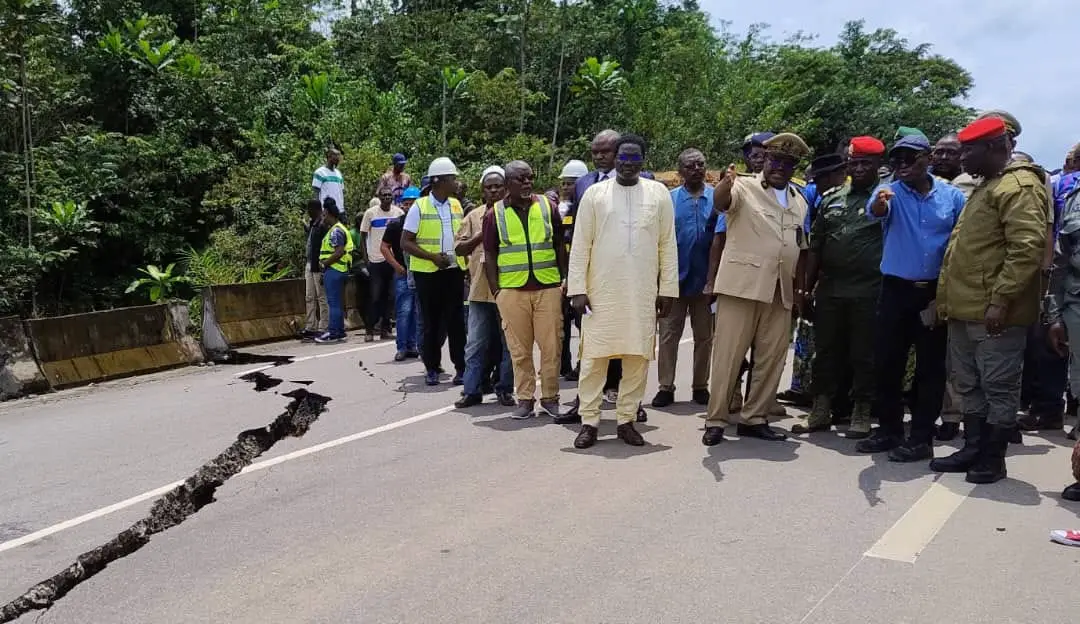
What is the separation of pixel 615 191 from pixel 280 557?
3.13 metres

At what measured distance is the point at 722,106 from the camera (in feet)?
91.6

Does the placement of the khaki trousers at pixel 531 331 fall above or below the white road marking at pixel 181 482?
above

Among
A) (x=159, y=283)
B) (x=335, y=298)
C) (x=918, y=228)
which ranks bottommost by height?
(x=159, y=283)

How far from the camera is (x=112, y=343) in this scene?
9.48 metres

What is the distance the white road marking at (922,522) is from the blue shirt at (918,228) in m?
1.26

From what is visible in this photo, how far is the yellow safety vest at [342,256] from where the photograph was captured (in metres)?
11.4

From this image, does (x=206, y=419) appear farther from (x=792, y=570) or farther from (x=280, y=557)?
(x=792, y=570)

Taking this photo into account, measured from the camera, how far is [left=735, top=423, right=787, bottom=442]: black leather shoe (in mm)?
6266

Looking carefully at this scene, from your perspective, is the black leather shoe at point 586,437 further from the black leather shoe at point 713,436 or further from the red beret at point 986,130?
the red beret at point 986,130

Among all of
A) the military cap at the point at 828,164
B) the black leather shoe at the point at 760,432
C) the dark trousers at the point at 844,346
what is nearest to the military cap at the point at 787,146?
the dark trousers at the point at 844,346

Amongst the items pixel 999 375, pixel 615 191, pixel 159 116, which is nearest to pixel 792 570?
pixel 999 375

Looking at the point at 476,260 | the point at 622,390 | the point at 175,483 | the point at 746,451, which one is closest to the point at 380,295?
the point at 476,260

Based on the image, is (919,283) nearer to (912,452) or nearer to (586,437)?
(912,452)

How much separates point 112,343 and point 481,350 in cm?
443
